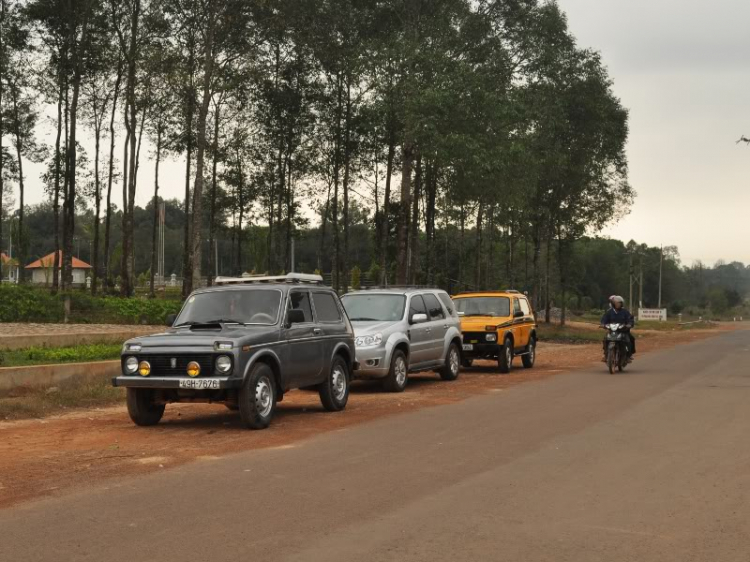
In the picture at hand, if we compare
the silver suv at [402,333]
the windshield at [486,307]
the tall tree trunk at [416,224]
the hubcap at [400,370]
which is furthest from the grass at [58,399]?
the tall tree trunk at [416,224]

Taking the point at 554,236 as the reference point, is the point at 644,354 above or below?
below

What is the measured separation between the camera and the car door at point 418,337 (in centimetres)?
1844

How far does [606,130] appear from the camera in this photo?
5447 cm

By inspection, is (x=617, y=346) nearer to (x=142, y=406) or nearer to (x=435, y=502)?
(x=142, y=406)

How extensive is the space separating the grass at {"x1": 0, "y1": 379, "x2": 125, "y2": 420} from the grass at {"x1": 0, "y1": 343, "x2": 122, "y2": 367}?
1.31m

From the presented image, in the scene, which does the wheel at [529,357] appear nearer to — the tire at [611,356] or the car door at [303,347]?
the tire at [611,356]

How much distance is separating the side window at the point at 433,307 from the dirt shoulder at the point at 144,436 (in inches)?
79.9

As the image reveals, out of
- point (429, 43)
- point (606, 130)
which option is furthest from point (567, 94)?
point (429, 43)

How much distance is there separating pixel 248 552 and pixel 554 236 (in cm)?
5830

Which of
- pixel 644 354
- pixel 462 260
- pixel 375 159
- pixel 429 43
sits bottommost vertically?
pixel 644 354

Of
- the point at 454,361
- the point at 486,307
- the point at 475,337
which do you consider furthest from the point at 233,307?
the point at 486,307

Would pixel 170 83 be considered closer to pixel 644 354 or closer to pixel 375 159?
pixel 375 159

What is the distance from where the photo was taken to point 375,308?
18.6 m

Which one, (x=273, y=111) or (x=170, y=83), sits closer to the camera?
(x=170, y=83)
